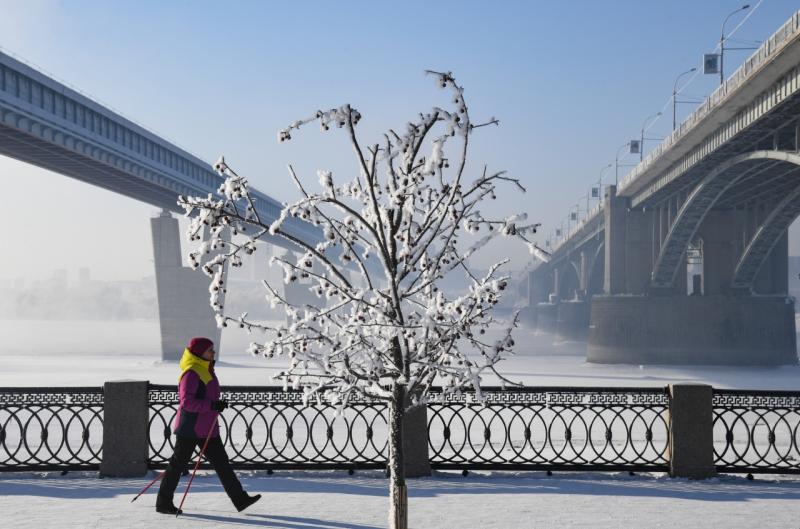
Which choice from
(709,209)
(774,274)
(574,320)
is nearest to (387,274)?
(709,209)

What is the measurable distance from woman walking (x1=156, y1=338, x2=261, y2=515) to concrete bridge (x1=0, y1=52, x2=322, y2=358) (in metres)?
27.8

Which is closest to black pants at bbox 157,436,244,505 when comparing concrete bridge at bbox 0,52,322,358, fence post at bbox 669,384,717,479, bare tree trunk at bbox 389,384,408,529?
bare tree trunk at bbox 389,384,408,529

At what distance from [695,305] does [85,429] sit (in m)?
48.5

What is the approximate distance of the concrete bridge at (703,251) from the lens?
Result: 41.7 m

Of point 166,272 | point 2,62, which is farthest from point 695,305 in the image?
point 2,62

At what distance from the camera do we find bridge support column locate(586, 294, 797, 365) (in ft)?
173

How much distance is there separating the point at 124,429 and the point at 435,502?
Result: 11.8 feet

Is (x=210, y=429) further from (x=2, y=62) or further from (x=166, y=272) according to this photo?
Result: (x=166, y=272)

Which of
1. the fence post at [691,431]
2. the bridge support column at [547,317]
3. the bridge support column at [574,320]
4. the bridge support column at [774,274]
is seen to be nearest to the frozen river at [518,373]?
the bridge support column at [774,274]

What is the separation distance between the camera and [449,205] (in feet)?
23.4

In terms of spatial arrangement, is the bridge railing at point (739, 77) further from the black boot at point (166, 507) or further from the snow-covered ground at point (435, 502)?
the black boot at point (166, 507)

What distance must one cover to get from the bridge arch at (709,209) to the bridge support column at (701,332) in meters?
1.76

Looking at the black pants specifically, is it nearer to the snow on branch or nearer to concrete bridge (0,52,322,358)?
the snow on branch

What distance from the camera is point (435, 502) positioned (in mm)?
9070
